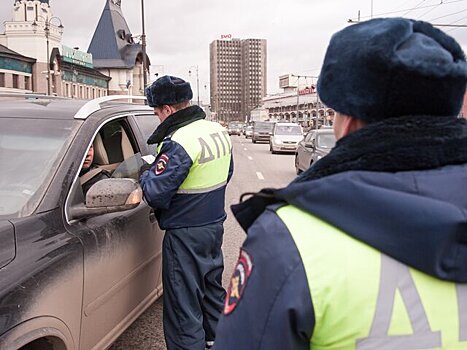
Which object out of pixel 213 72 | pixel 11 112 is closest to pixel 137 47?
pixel 213 72

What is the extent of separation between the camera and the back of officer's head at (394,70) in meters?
1.19

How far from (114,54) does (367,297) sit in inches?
3227

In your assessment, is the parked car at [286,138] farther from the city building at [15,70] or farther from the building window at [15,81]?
the building window at [15,81]

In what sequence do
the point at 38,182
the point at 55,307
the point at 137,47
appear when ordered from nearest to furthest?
1. the point at 55,307
2. the point at 38,182
3. the point at 137,47

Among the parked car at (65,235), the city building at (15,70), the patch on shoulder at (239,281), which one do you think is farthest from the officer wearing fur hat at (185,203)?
the city building at (15,70)

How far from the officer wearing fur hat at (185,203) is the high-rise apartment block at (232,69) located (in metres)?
98.1

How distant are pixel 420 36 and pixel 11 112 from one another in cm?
→ 284

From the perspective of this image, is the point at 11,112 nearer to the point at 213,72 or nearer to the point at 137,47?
the point at 137,47

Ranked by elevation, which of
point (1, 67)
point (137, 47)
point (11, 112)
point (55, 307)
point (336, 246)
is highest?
point (137, 47)

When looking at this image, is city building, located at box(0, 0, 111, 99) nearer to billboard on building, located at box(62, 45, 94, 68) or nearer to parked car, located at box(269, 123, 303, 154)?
billboard on building, located at box(62, 45, 94, 68)

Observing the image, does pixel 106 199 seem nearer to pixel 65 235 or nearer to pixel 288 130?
pixel 65 235

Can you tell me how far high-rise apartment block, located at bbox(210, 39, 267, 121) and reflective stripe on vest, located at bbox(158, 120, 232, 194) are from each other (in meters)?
98.1

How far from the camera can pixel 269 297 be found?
1131mm

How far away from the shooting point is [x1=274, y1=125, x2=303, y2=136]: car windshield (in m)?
28.9
